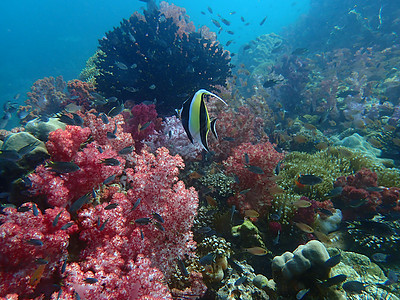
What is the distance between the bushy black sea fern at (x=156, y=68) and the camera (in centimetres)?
636

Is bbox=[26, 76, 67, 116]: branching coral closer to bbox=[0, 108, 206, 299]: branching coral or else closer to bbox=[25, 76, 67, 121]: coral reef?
bbox=[25, 76, 67, 121]: coral reef

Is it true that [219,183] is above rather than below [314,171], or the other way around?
below

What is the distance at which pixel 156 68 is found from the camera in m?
6.36

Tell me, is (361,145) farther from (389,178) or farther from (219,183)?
(219,183)

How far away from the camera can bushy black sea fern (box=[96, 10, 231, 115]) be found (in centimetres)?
636

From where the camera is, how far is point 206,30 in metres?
15.8

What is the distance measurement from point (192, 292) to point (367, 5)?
102ft

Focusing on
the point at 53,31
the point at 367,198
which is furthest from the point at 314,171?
the point at 53,31

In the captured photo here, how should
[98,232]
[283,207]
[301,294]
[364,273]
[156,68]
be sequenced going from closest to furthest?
[98,232] < [301,294] < [364,273] < [283,207] < [156,68]

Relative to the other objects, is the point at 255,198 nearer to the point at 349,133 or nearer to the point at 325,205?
the point at 325,205

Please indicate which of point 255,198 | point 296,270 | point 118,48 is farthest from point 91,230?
point 118,48

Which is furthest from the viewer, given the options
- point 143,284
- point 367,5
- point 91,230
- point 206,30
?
point 367,5

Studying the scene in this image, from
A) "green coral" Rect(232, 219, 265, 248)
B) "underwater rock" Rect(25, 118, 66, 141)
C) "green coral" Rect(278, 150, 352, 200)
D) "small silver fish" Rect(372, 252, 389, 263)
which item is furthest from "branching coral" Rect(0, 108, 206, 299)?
"small silver fish" Rect(372, 252, 389, 263)

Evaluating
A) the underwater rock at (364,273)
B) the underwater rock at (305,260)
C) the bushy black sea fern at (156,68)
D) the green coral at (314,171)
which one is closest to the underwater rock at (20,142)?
the bushy black sea fern at (156,68)
